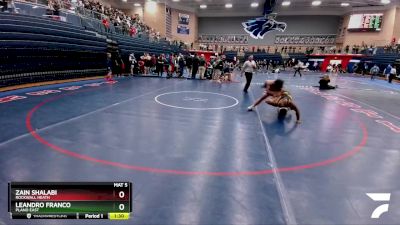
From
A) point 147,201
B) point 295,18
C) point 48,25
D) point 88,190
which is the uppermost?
point 295,18

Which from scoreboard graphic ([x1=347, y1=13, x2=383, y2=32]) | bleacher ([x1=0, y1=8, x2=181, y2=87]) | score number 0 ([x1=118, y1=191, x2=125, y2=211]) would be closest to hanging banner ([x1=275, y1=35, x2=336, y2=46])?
scoreboard graphic ([x1=347, y1=13, x2=383, y2=32])

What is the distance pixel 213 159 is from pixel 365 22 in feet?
131

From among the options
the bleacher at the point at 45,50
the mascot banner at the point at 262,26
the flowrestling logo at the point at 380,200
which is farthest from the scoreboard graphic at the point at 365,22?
the flowrestling logo at the point at 380,200

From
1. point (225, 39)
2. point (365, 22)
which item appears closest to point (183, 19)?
point (225, 39)

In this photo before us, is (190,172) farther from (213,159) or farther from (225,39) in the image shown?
(225,39)

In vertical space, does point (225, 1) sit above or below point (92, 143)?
above

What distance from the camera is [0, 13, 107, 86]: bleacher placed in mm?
9797

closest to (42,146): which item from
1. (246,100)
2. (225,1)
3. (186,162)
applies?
(186,162)

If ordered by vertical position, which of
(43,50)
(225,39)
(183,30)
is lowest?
(43,50)

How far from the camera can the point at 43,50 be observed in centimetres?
1134

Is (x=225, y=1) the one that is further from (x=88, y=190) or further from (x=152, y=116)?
(x=88, y=190)

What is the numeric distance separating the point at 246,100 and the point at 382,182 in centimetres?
645

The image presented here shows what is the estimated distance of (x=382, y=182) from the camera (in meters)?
3.61

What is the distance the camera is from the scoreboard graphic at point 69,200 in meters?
2.04
